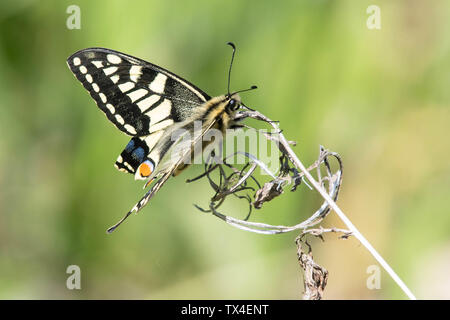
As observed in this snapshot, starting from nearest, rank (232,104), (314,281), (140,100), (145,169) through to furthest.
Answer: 1. (314,281)
2. (232,104)
3. (145,169)
4. (140,100)

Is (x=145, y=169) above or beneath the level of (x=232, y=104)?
beneath

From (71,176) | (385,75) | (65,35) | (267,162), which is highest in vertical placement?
(65,35)

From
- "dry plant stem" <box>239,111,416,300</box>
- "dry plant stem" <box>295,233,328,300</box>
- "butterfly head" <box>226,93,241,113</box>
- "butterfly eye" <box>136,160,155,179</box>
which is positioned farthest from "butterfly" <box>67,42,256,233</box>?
"dry plant stem" <box>295,233,328,300</box>

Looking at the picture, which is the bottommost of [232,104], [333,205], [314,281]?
[314,281]

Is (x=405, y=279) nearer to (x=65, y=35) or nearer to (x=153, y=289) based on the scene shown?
(x=153, y=289)

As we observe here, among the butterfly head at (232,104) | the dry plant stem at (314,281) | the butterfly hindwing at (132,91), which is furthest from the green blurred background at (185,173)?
the dry plant stem at (314,281)

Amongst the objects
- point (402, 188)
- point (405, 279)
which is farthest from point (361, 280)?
point (402, 188)

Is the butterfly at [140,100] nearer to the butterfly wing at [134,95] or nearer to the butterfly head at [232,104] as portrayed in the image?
the butterfly wing at [134,95]

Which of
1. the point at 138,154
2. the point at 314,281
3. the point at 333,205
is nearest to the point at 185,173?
the point at 138,154

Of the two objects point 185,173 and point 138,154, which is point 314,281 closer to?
point 138,154
